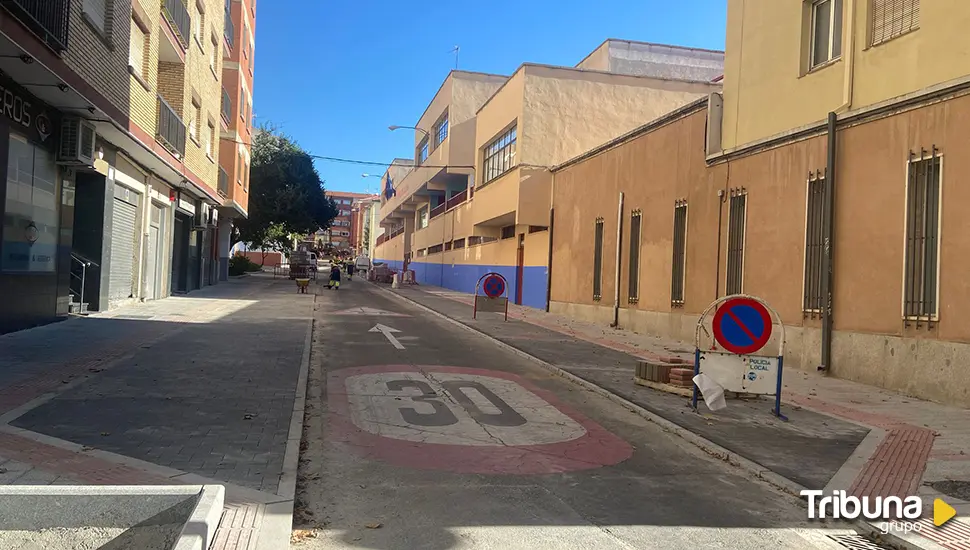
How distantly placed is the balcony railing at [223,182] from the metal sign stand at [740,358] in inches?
1012

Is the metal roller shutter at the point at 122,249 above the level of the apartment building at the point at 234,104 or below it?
below

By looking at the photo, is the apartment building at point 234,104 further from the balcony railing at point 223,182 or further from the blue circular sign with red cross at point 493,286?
the blue circular sign with red cross at point 493,286

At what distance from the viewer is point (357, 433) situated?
21.5 feet

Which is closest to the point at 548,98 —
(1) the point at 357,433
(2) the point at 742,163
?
(2) the point at 742,163

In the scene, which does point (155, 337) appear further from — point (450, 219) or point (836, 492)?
point (450, 219)

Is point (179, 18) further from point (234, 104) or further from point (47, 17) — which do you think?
point (234, 104)

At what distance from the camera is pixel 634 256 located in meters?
18.1

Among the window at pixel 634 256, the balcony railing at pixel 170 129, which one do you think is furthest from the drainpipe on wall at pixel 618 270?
the balcony railing at pixel 170 129

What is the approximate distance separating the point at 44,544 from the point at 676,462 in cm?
470

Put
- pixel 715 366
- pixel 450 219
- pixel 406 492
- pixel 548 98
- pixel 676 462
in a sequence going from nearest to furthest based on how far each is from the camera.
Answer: pixel 406 492 < pixel 676 462 < pixel 715 366 < pixel 548 98 < pixel 450 219

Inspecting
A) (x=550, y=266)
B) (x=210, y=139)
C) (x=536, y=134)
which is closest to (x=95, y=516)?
(x=550, y=266)

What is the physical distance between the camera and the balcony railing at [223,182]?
2928 centimetres

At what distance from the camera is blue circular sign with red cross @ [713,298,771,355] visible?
24.7ft

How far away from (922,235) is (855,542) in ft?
21.9
